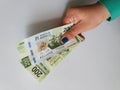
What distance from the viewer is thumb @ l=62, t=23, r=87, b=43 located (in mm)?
792

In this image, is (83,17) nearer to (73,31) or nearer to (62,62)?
(73,31)

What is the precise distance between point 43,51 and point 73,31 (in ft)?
0.40

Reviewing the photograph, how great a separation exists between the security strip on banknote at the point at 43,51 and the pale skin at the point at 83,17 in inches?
0.8

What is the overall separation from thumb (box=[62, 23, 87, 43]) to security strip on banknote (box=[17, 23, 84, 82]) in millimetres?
12

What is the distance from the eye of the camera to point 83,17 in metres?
0.81

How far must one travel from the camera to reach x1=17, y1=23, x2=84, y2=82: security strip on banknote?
2.39 ft

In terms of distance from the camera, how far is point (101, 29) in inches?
37.4

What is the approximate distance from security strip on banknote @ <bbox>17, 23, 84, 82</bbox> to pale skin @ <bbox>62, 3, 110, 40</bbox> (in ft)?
0.06

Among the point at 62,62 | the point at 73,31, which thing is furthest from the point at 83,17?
the point at 62,62

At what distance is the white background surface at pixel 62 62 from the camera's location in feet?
2.42

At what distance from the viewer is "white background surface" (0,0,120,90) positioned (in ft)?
2.42

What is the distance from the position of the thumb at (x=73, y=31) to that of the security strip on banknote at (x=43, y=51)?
0.04ft

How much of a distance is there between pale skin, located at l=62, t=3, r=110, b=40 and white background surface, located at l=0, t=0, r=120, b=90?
0.05 metres

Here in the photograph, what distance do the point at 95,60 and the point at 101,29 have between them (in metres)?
0.13
